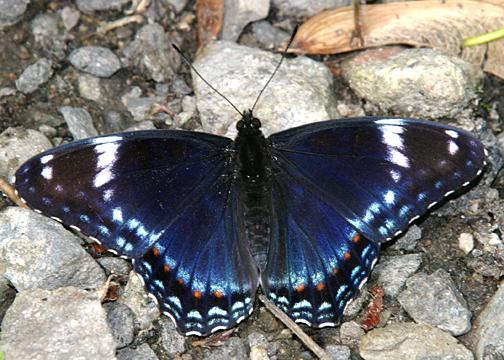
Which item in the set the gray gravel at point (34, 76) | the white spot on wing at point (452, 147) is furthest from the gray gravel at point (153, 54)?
the white spot on wing at point (452, 147)

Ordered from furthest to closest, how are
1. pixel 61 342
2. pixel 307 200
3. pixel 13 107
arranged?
pixel 13 107 → pixel 307 200 → pixel 61 342

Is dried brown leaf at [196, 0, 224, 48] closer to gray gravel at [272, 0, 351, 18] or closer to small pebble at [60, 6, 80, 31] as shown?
gray gravel at [272, 0, 351, 18]

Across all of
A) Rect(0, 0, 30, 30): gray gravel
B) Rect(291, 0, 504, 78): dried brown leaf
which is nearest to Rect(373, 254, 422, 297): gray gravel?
Rect(291, 0, 504, 78): dried brown leaf

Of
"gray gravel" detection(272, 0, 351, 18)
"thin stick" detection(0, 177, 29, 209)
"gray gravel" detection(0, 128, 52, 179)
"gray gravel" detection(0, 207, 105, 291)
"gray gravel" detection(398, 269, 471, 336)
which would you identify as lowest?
"gray gravel" detection(398, 269, 471, 336)

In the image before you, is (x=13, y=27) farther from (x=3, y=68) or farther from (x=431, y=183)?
(x=431, y=183)

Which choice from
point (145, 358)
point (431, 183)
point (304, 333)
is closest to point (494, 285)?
point (431, 183)

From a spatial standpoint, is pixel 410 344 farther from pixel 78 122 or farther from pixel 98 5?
pixel 98 5
